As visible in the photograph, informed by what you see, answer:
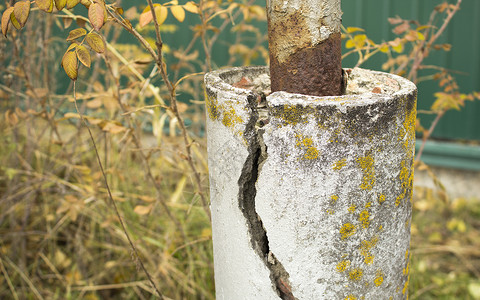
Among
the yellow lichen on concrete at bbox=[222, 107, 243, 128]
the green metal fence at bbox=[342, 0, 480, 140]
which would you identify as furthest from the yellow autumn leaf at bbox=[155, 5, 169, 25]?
the green metal fence at bbox=[342, 0, 480, 140]

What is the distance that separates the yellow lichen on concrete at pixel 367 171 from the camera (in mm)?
1163

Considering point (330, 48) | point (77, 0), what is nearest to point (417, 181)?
point (330, 48)

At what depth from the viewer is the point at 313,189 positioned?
1172 mm

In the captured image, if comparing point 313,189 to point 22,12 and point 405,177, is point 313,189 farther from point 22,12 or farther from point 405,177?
point 22,12

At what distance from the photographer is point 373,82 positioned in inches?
58.4

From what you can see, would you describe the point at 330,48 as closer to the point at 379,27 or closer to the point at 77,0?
the point at 77,0

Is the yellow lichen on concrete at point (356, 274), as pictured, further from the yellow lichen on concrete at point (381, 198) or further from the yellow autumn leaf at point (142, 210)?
the yellow autumn leaf at point (142, 210)

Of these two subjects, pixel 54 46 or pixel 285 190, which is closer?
pixel 285 190

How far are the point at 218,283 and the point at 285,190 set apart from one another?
1.66 feet

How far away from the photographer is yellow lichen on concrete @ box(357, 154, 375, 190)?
1.16 metres

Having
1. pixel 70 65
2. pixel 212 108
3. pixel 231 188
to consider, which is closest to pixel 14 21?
pixel 70 65

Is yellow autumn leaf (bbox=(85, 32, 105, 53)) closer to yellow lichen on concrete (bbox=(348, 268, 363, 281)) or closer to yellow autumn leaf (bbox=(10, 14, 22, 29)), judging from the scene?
yellow autumn leaf (bbox=(10, 14, 22, 29))

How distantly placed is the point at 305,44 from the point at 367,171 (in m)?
0.36

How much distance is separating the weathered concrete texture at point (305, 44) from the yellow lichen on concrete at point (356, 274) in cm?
47
